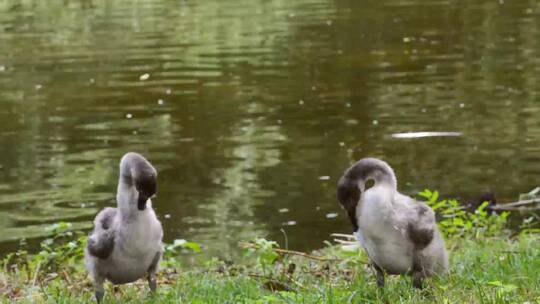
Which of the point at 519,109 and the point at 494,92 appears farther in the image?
the point at 494,92

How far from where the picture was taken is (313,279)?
911cm

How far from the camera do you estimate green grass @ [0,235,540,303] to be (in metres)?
7.00

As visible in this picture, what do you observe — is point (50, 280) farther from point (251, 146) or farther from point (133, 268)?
point (251, 146)

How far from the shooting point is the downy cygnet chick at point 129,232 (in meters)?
7.24

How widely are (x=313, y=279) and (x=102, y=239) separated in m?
2.17

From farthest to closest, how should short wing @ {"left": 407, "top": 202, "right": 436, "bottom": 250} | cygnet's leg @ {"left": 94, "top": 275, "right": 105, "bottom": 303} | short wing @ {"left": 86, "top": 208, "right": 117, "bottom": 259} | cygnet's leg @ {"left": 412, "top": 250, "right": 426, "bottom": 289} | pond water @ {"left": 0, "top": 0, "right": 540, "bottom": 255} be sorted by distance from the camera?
pond water @ {"left": 0, "top": 0, "right": 540, "bottom": 255}
cygnet's leg @ {"left": 94, "top": 275, "right": 105, "bottom": 303}
short wing @ {"left": 86, "top": 208, "right": 117, "bottom": 259}
cygnet's leg @ {"left": 412, "top": 250, "right": 426, "bottom": 289}
short wing @ {"left": 407, "top": 202, "right": 436, "bottom": 250}

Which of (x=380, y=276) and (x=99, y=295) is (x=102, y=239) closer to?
(x=99, y=295)

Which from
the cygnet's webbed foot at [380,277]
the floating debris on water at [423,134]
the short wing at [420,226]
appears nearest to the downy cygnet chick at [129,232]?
the cygnet's webbed foot at [380,277]

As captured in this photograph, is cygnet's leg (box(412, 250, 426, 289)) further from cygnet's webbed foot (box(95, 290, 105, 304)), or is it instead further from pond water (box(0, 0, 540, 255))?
pond water (box(0, 0, 540, 255))

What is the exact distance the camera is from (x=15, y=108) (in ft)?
74.2

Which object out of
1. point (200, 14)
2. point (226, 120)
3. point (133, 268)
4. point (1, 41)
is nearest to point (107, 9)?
point (200, 14)

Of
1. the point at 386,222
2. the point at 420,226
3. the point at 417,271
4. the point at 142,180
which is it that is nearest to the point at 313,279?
the point at 417,271

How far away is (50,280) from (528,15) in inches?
957

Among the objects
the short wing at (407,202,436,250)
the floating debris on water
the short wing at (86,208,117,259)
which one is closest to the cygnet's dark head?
the short wing at (86,208,117,259)
